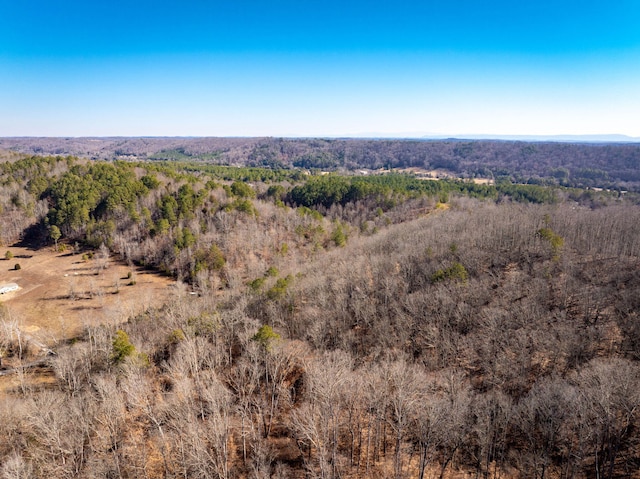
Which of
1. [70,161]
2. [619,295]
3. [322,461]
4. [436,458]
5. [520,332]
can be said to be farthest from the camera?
[70,161]

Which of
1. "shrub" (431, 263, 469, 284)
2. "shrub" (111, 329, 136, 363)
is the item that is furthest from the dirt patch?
"shrub" (431, 263, 469, 284)

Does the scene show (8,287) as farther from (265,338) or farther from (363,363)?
(363,363)

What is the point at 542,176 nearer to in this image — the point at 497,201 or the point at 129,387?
the point at 497,201

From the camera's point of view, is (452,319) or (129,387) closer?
(129,387)

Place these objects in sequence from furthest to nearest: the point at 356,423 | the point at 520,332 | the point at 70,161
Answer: the point at 70,161 < the point at 520,332 < the point at 356,423

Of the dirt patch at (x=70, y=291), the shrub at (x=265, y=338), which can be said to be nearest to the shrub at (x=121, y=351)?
the shrub at (x=265, y=338)

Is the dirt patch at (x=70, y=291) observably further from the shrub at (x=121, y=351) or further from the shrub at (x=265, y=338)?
the shrub at (x=265, y=338)

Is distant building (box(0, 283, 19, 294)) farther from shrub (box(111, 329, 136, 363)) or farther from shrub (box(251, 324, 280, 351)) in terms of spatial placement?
shrub (box(251, 324, 280, 351))

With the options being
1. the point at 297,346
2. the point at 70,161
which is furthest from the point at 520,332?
the point at 70,161
